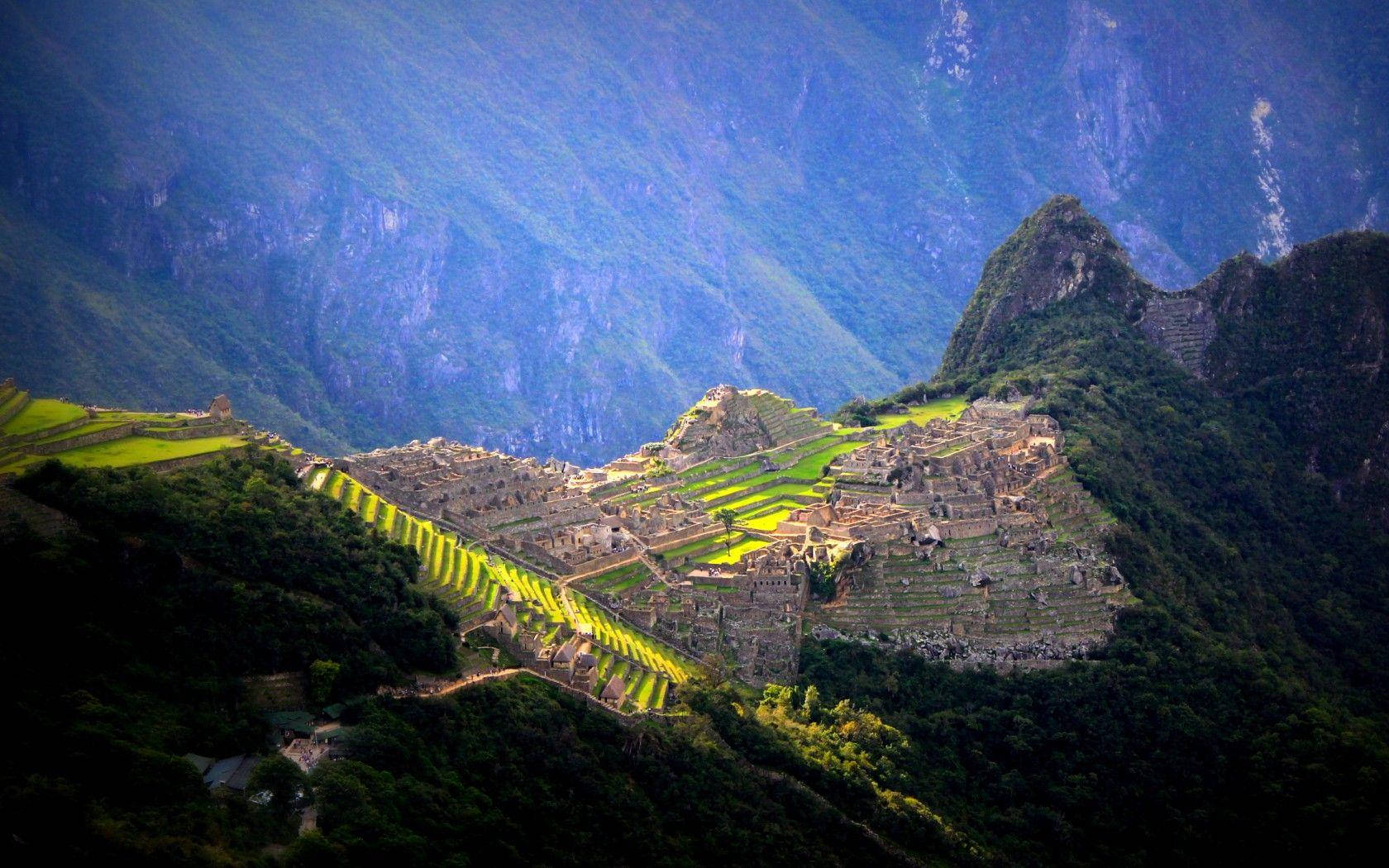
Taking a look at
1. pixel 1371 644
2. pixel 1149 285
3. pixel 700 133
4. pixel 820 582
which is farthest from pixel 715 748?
pixel 700 133

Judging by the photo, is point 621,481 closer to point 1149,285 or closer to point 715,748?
point 715,748

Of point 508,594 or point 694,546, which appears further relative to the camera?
point 694,546

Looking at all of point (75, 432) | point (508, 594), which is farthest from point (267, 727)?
point (75, 432)

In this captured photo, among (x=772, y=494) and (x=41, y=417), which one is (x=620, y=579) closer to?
(x=772, y=494)

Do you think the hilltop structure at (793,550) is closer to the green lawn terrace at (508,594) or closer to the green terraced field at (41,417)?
the green lawn terrace at (508,594)

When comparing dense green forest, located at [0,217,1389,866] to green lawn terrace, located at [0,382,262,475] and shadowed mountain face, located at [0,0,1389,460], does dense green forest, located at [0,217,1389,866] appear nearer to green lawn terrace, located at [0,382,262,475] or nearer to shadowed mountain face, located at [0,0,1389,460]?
green lawn terrace, located at [0,382,262,475]

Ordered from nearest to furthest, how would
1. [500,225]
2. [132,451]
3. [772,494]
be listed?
[132,451] → [772,494] → [500,225]

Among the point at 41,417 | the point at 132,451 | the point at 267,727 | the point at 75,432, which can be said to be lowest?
the point at 267,727
